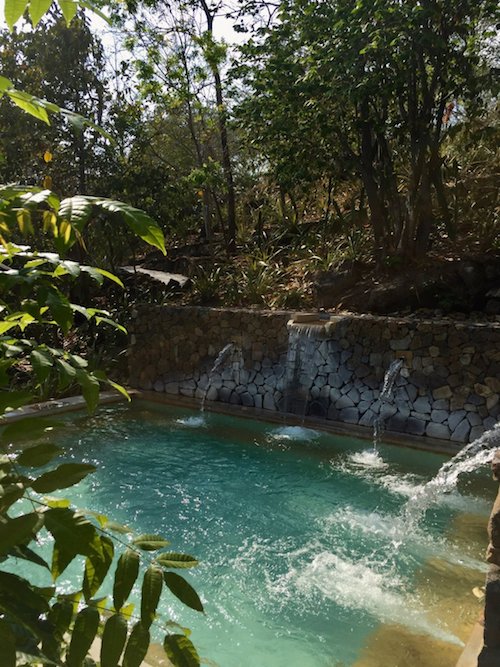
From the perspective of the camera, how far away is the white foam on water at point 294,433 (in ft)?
25.6

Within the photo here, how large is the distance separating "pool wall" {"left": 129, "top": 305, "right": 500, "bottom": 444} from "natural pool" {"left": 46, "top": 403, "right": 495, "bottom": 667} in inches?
31.8

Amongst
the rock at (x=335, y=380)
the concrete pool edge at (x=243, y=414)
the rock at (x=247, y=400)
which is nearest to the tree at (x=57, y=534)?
the concrete pool edge at (x=243, y=414)

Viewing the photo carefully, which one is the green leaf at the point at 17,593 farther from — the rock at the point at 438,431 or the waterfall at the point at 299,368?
the waterfall at the point at 299,368

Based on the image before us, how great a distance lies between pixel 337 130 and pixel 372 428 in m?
4.85

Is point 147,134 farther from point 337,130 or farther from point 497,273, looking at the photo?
point 497,273

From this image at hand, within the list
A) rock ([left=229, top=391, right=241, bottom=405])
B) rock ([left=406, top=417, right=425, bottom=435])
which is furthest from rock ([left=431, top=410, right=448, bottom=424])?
rock ([left=229, top=391, right=241, bottom=405])

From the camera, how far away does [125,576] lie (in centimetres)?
100

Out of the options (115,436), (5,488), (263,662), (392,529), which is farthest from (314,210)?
→ (5,488)

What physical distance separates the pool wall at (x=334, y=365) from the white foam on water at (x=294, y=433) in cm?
51

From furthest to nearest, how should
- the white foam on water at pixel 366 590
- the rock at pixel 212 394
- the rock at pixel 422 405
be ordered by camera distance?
the rock at pixel 212 394 → the rock at pixel 422 405 → the white foam on water at pixel 366 590

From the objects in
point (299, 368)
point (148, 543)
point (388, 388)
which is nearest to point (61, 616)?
point (148, 543)

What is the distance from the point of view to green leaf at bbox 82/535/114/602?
984 mm

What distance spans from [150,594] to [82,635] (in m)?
0.12

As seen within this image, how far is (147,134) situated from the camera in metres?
12.8
